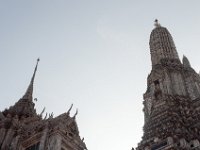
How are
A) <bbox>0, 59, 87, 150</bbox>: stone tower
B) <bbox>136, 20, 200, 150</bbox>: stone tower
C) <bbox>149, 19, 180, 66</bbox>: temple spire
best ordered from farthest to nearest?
<bbox>149, 19, 180, 66</bbox>: temple spire → <bbox>136, 20, 200, 150</bbox>: stone tower → <bbox>0, 59, 87, 150</bbox>: stone tower

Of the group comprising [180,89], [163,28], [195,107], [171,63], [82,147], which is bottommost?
[82,147]

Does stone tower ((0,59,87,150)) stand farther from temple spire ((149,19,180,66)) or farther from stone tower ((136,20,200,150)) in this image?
temple spire ((149,19,180,66))

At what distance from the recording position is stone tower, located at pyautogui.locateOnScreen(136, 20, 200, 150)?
47750 millimetres

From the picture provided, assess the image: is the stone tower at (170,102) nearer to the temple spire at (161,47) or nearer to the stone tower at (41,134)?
the temple spire at (161,47)

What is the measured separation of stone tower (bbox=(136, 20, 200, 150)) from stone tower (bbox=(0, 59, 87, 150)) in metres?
7.71

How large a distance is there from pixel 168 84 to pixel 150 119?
716 centimetres

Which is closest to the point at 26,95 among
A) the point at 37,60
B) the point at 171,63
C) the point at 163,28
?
the point at 37,60

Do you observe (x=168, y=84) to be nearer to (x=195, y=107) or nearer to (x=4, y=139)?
(x=195, y=107)

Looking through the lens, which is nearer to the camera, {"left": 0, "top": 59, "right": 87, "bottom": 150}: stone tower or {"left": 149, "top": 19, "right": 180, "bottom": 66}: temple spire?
{"left": 0, "top": 59, "right": 87, "bottom": 150}: stone tower

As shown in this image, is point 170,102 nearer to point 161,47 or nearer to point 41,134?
point 161,47

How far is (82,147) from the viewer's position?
147ft

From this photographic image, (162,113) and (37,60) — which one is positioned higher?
(37,60)

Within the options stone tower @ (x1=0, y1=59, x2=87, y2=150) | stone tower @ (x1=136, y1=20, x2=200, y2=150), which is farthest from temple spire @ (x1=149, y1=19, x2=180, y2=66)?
stone tower @ (x1=0, y1=59, x2=87, y2=150)

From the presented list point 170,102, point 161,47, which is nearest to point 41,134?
point 170,102
